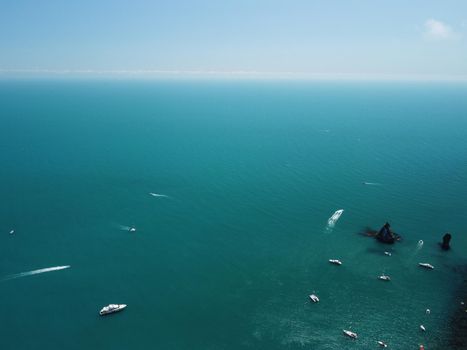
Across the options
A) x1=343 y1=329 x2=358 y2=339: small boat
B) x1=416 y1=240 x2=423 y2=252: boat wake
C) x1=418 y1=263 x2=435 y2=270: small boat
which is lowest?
x1=343 y1=329 x2=358 y2=339: small boat

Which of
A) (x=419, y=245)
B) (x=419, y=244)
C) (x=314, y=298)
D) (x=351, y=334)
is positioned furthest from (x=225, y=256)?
(x=419, y=244)

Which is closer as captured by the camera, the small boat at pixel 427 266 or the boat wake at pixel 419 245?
the small boat at pixel 427 266

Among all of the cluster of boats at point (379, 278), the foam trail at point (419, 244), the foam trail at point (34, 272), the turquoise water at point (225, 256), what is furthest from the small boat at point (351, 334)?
the foam trail at point (34, 272)

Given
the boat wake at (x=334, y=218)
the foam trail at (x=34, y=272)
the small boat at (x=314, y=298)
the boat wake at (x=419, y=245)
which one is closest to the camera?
the small boat at (x=314, y=298)

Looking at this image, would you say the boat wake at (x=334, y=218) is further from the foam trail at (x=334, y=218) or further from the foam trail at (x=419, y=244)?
the foam trail at (x=419, y=244)

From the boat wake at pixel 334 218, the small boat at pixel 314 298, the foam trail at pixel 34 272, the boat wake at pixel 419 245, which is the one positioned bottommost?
the foam trail at pixel 34 272

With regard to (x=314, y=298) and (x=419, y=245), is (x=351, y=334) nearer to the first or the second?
(x=314, y=298)

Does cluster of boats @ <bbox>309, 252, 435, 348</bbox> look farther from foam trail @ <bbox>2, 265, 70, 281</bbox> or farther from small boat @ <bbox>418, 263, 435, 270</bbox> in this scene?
foam trail @ <bbox>2, 265, 70, 281</bbox>

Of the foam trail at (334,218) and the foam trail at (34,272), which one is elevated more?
the foam trail at (334,218)

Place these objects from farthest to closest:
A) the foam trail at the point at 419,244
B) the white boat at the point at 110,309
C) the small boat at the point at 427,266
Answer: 1. the foam trail at the point at 419,244
2. the small boat at the point at 427,266
3. the white boat at the point at 110,309

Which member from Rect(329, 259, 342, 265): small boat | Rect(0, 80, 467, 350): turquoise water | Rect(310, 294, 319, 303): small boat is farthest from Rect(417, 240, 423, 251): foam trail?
Rect(310, 294, 319, 303): small boat

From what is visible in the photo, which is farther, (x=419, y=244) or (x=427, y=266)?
(x=419, y=244)
